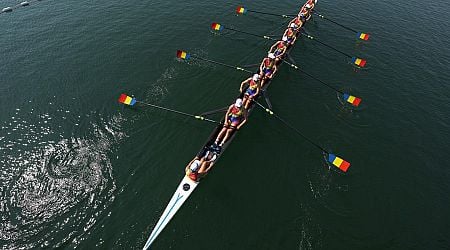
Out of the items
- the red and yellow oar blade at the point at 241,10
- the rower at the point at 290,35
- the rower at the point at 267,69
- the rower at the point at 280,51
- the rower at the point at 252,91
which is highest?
the red and yellow oar blade at the point at 241,10

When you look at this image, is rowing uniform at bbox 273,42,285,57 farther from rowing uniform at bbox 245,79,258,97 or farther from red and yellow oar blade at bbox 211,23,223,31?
red and yellow oar blade at bbox 211,23,223,31

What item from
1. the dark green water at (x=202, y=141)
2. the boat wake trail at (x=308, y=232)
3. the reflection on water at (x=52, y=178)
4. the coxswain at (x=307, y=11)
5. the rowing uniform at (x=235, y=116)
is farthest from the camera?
the coxswain at (x=307, y=11)

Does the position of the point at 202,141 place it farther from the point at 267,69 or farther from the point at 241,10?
the point at 241,10

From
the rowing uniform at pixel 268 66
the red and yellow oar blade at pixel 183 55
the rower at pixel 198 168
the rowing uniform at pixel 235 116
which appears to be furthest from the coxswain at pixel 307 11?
the rower at pixel 198 168

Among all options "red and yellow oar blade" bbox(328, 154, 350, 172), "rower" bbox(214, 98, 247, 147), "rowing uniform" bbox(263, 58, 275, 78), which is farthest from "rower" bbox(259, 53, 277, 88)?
"red and yellow oar blade" bbox(328, 154, 350, 172)

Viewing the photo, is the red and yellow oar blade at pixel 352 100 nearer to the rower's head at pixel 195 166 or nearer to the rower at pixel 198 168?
the rower at pixel 198 168

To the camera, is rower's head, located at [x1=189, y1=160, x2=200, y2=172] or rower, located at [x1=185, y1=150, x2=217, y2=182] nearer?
rower's head, located at [x1=189, y1=160, x2=200, y2=172]

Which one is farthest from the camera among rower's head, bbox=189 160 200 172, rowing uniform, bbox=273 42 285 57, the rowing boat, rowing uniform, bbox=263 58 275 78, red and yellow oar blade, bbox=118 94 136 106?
rowing uniform, bbox=273 42 285 57

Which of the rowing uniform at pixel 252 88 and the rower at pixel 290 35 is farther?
the rower at pixel 290 35

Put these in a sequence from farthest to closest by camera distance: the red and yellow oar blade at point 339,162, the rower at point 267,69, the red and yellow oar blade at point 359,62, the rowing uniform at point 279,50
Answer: the red and yellow oar blade at point 359,62 < the rowing uniform at point 279,50 < the rower at point 267,69 < the red and yellow oar blade at point 339,162
